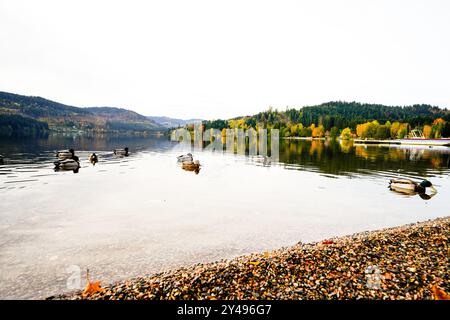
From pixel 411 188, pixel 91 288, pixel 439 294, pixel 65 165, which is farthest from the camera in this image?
pixel 65 165

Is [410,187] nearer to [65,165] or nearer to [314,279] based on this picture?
[314,279]

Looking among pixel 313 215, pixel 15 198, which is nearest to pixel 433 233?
pixel 313 215

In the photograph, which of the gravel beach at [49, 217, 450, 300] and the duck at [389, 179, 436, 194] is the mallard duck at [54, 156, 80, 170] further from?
the duck at [389, 179, 436, 194]

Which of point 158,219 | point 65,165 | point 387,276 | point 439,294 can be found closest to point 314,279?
point 387,276

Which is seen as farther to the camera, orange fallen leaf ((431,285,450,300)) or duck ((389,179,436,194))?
duck ((389,179,436,194))

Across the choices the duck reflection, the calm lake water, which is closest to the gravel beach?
the calm lake water

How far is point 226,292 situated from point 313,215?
1709cm

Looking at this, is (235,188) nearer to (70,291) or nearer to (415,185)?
(415,185)

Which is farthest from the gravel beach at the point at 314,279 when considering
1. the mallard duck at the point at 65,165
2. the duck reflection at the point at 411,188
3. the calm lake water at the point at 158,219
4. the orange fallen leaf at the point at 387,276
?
the mallard duck at the point at 65,165

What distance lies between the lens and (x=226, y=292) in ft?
32.9

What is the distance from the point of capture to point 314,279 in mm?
10727

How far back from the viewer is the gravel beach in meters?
9.80

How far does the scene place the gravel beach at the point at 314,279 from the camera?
32.2 feet

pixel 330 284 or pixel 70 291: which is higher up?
pixel 330 284
